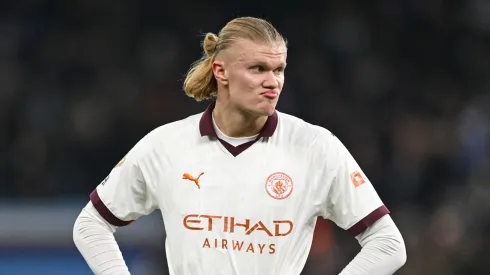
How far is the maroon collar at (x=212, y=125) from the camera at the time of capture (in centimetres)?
427

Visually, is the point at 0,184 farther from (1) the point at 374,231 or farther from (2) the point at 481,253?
(1) the point at 374,231

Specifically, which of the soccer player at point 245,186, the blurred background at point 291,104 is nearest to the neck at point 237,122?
the soccer player at point 245,186

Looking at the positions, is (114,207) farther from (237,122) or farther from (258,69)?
(258,69)

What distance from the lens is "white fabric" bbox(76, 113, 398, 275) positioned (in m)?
4.11

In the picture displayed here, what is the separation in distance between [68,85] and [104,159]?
1223mm

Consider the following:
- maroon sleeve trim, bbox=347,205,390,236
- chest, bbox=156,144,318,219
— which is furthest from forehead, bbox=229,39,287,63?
maroon sleeve trim, bbox=347,205,390,236

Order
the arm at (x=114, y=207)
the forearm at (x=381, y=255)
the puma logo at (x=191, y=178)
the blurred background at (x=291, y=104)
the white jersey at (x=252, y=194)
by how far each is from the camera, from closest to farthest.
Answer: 1. the forearm at (x=381, y=255)
2. the white jersey at (x=252, y=194)
3. the puma logo at (x=191, y=178)
4. the arm at (x=114, y=207)
5. the blurred background at (x=291, y=104)

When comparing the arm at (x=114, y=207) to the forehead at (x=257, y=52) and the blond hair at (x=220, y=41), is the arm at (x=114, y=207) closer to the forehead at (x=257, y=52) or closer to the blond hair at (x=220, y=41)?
the blond hair at (x=220, y=41)

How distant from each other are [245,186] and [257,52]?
1.78 feet

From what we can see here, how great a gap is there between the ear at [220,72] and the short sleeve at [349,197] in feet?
1.70

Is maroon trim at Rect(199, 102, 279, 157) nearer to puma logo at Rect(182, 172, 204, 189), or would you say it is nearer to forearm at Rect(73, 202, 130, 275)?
puma logo at Rect(182, 172, 204, 189)

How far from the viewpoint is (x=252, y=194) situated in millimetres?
4156

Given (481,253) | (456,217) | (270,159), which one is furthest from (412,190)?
(270,159)

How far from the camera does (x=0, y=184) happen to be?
365 inches
